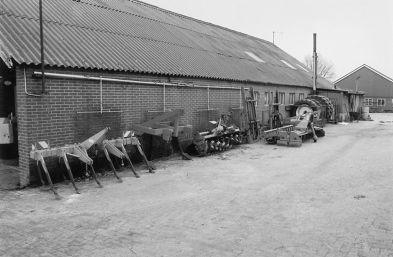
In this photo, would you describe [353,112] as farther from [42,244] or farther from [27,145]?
[42,244]

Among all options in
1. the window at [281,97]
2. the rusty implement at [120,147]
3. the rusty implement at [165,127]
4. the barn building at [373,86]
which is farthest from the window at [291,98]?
the barn building at [373,86]

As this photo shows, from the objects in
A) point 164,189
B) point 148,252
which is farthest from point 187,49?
point 148,252

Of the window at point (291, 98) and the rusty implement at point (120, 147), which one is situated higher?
the window at point (291, 98)

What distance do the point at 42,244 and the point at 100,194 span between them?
286 centimetres

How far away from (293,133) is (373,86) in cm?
4518

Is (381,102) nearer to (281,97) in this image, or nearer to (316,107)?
(316,107)

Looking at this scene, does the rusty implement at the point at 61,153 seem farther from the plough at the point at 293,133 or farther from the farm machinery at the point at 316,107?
the farm machinery at the point at 316,107

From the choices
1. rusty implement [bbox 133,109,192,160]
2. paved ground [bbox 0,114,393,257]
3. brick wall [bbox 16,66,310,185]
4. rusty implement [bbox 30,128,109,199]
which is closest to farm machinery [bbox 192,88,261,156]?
rusty implement [bbox 133,109,192,160]

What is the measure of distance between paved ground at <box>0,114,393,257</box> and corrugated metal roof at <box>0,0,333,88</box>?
10.5ft

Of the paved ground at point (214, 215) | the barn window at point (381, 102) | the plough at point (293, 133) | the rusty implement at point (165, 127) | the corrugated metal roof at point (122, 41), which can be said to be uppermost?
the corrugated metal roof at point (122, 41)

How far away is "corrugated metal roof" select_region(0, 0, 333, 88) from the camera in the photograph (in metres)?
10.1

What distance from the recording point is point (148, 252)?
17.6ft

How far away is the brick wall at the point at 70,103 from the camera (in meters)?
9.06

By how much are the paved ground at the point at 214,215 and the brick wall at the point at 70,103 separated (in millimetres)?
1291
